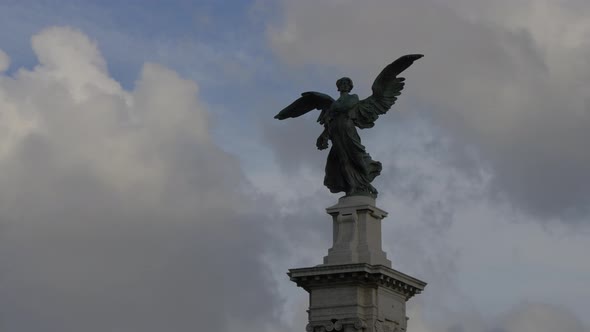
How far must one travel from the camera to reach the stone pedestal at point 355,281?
1519 inches

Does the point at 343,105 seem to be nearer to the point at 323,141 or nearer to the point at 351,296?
the point at 323,141

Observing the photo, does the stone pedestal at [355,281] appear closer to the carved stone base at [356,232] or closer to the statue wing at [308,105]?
the carved stone base at [356,232]

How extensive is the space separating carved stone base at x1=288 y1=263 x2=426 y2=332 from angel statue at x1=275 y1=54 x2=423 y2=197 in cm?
293

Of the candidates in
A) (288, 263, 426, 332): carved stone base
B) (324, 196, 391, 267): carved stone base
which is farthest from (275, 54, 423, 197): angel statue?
(288, 263, 426, 332): carved stone base

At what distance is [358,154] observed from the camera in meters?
40.4

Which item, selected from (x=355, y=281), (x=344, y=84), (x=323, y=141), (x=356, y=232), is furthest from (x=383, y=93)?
(x=355, y=281)

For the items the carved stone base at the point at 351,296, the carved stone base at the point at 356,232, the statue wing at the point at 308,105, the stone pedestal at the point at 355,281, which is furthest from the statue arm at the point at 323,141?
the carved stone base at the point at 351,296

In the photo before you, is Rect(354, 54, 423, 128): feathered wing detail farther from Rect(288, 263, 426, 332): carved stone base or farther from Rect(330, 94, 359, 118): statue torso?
Rect(288, 263, 426, 332): carved stone base

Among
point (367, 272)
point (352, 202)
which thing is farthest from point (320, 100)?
point (367, 272)

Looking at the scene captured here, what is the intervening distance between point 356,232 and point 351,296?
209 cm

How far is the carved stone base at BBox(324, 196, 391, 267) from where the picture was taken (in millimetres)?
39125

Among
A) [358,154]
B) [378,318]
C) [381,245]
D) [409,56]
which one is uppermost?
[409,56]

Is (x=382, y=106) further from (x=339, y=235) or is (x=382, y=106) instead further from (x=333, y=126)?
(x=339, y=235)

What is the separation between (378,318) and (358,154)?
531 centimetres
